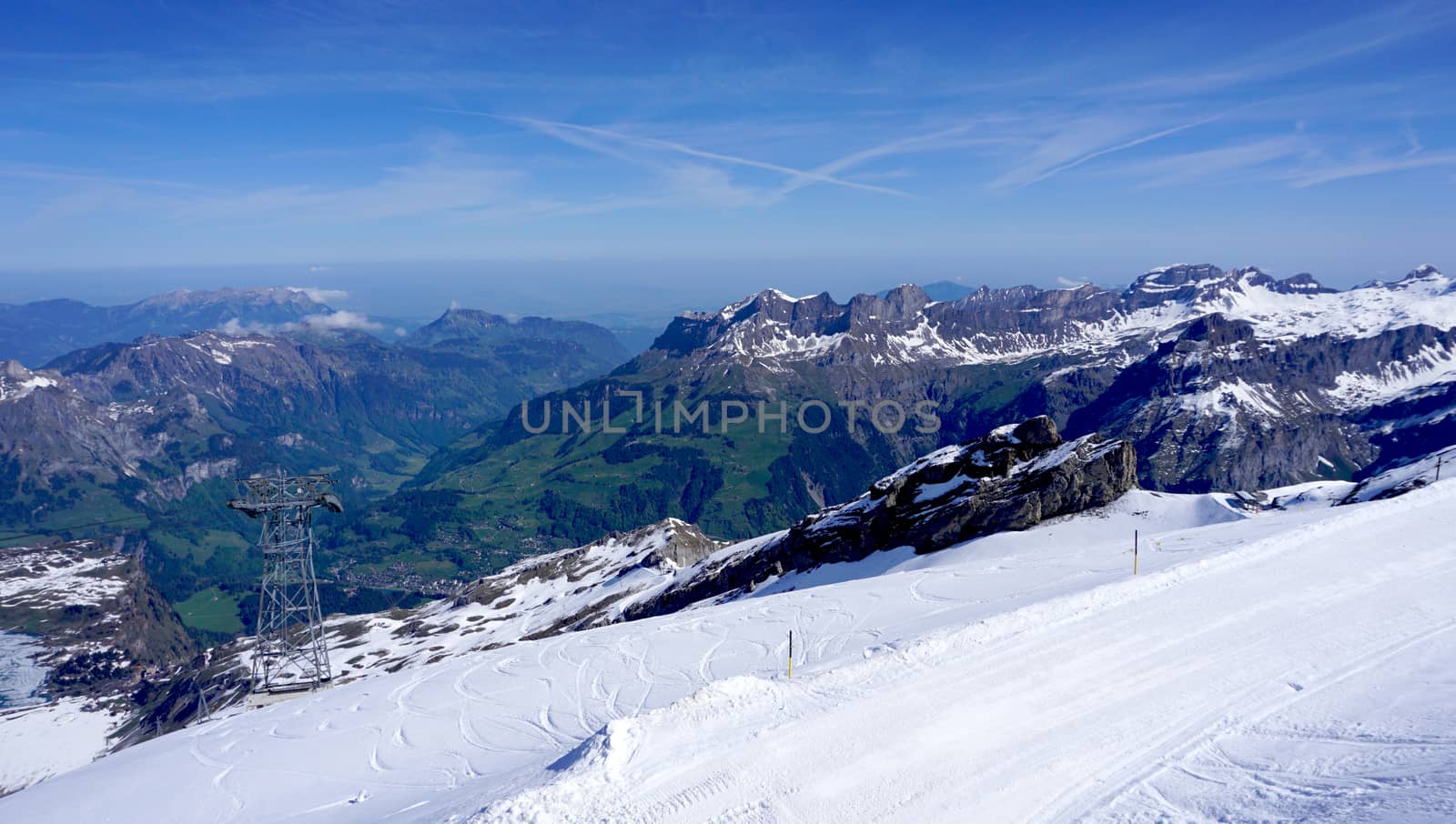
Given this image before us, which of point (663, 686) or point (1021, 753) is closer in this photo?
point (1021, 753)

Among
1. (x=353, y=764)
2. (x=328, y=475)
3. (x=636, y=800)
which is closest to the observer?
(x=636, y=800)

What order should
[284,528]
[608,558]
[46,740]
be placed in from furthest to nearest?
1. [608,558]
2. [46,740]
3. [284,528]

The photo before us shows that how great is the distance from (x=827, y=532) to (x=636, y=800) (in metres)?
61.7

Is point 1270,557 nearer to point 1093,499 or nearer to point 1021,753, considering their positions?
point 1021,753

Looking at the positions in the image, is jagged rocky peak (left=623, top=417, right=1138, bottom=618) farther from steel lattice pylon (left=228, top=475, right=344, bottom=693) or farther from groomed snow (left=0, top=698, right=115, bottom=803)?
groomed snow (left=0, top=698, right=115, bottom=803)

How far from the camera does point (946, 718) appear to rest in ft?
66.5

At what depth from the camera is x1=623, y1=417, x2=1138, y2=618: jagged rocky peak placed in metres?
63.9

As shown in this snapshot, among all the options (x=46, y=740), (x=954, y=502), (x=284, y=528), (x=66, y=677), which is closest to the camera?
(x=284, y=528)

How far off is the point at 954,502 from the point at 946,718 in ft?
166

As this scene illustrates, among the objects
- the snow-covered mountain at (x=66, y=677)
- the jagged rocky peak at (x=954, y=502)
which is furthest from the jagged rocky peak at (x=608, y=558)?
the snow-covered mountain at (x=66, y=677)

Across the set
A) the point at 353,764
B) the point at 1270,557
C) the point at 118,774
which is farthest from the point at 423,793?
the point at 1270,557

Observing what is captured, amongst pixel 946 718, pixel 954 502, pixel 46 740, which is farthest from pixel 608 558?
pixel 946 718

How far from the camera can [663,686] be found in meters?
29.4

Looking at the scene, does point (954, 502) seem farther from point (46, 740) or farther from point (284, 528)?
point (46, 740)
